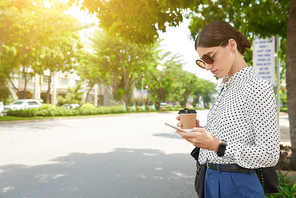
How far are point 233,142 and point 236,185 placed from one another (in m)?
0.27

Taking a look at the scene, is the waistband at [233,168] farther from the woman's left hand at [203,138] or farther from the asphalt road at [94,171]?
the asphalt road at [94,171]

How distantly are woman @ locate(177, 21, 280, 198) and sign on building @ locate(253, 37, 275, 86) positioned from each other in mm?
7192

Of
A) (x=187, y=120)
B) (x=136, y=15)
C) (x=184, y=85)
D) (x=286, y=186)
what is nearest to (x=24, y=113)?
(x=136, y=15)

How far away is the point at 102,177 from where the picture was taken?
15.9ft

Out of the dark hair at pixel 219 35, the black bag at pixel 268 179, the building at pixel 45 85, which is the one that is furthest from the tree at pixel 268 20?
the building at pixel 45 85

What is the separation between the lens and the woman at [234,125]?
1313 millimetres

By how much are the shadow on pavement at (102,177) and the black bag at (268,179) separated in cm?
266

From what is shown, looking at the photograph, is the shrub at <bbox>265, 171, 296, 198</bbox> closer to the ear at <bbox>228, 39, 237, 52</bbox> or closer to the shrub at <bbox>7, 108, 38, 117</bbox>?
the ear at <bbox>228, 39, 237, 52</bbox>

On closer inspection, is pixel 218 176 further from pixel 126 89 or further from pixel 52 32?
pixel 126 89

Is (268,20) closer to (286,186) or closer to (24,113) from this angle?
(286,186)

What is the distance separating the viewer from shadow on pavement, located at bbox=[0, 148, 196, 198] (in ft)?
13.2

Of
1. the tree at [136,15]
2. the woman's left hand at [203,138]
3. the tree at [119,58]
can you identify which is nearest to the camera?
the woman's left hand at [203,138]

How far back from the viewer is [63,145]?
8.16 meters

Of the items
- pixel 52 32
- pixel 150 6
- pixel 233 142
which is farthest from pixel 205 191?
pixel 52 32
